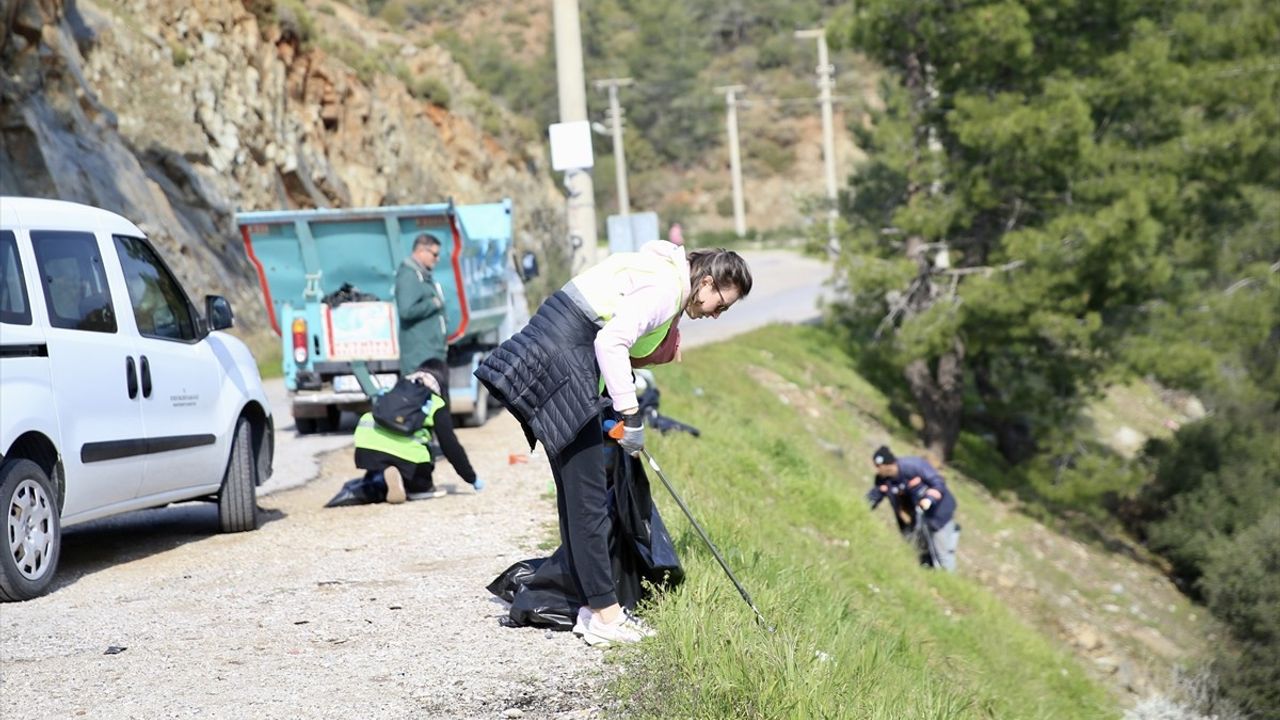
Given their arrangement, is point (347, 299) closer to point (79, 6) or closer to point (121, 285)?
point (121, 285)

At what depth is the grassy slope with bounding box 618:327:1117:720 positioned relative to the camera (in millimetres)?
5395

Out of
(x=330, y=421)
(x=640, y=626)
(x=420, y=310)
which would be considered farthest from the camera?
(x=330, y=421)

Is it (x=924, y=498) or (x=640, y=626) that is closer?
(x=640, y=626)

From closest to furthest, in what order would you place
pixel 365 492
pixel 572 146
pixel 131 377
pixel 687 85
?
pixel 131 377, pixel 365 492, pixel 572 146, pixel 687 85

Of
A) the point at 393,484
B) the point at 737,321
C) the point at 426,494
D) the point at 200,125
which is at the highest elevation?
the point at 200,125

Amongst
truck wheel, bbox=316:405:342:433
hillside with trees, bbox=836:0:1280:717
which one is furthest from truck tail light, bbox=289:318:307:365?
hillside with trees, bbox=836:0:1280:717

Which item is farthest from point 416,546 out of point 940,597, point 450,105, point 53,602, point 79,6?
point 450,105

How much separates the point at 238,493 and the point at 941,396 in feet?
57.9

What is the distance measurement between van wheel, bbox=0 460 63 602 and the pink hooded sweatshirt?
331cm

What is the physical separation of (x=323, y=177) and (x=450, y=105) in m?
10.3

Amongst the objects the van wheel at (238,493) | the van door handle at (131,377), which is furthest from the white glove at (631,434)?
the van wheel at (238,493)

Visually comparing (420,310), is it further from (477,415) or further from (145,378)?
(477,415)

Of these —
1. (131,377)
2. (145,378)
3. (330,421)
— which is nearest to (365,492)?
(145,378)

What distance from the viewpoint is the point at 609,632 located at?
19.4ft
